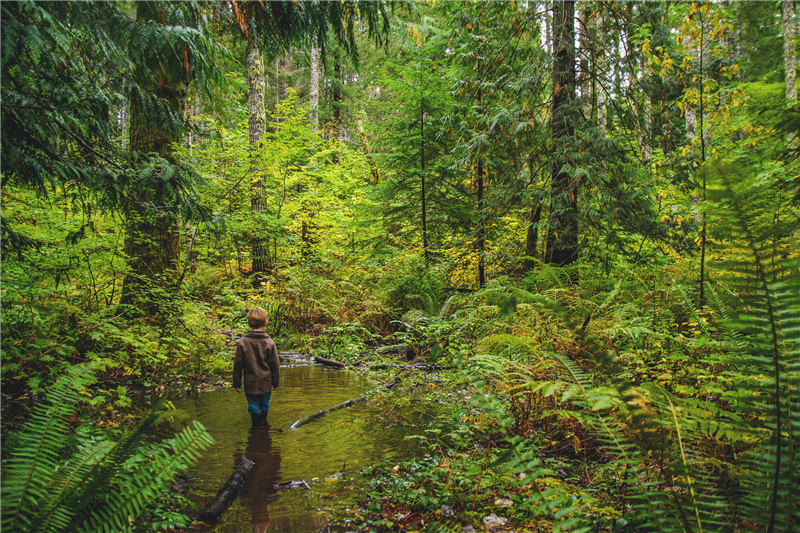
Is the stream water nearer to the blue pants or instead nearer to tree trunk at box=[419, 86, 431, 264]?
the blue pants

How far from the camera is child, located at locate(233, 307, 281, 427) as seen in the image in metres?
4.89

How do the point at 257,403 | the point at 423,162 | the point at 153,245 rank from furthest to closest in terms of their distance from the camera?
the point at 423,162 < the point at 153,245 < the point at 257,403

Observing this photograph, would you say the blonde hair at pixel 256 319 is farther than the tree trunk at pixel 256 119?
No

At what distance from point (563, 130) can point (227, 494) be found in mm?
7181

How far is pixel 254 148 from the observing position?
12227mm

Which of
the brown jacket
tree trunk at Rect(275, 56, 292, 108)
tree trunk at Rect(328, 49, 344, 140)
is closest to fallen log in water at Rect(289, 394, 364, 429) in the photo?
the brown jacket

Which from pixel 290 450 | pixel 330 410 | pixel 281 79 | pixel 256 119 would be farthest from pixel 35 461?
pixel 281 79

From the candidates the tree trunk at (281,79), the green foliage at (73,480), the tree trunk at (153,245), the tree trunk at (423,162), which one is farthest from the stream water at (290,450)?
the tree trunk at (281,79)

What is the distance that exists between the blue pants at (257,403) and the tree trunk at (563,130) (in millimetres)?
5275

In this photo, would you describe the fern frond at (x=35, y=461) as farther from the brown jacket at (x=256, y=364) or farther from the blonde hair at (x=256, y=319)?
the blonde hair at (x=256, y=319)

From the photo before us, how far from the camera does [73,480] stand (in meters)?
2.12

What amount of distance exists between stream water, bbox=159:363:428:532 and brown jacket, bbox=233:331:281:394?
51cm

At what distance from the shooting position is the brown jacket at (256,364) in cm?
492

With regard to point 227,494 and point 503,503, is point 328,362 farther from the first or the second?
point 503,503
